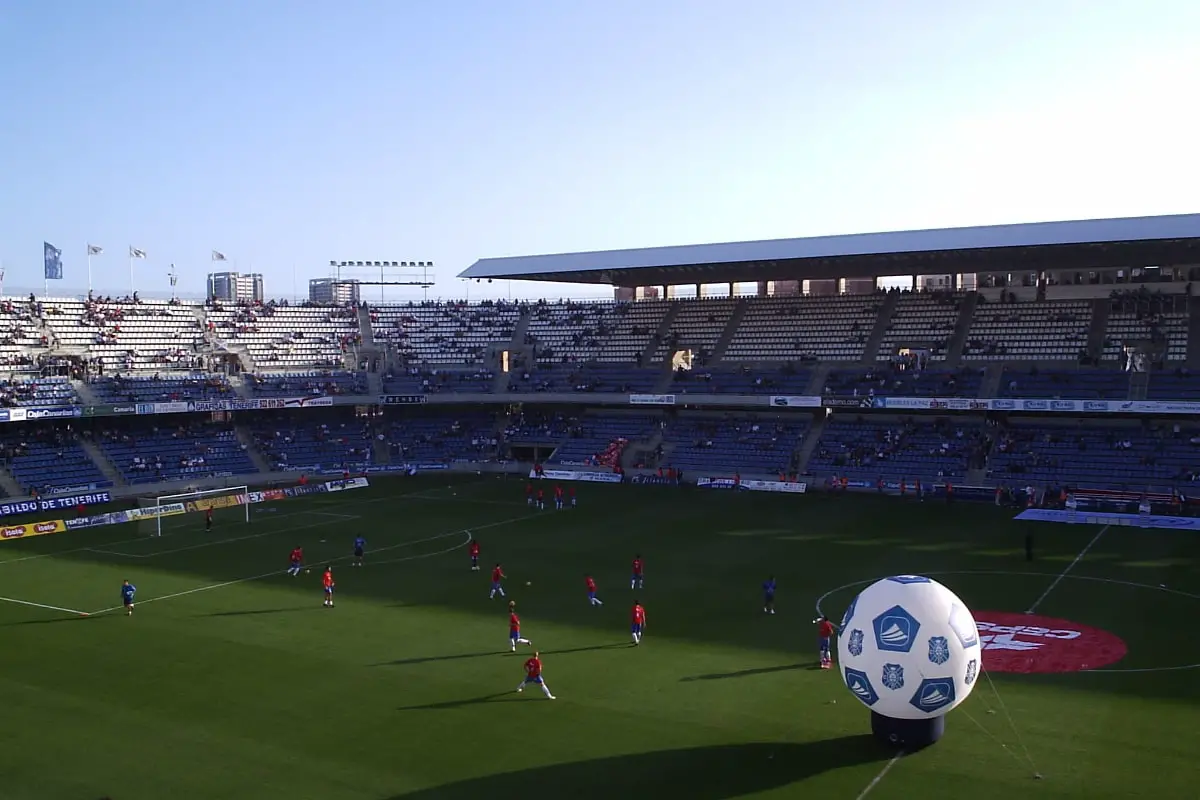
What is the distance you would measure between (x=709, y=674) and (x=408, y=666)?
696 centimetres

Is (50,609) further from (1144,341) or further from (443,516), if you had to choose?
(1144,341)

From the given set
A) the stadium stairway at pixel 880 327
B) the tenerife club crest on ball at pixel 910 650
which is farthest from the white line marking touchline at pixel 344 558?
the stadium stairway at pixel 880 327

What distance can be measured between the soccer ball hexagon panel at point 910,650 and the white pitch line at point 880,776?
89 centimetres

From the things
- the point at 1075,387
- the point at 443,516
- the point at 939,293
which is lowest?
the point at 443,516

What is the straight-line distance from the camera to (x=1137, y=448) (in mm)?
49562

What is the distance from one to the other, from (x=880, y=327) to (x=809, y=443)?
10464 mm

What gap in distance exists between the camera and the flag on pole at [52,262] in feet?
225

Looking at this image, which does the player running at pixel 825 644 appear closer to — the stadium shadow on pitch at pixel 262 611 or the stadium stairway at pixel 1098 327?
the stadium shadow on pitch at pixel 262 611

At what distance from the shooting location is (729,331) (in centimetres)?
6838

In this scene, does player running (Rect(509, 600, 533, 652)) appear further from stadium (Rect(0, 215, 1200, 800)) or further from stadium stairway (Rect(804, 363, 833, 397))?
stadium stairway (Rect(804, 363, 833, 397))

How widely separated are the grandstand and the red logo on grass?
2489cm

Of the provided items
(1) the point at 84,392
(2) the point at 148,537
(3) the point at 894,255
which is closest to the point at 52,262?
(1) the point at 84,392

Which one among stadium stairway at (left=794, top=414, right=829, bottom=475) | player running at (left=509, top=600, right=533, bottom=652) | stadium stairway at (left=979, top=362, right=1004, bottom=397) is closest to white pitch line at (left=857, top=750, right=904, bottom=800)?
player running at (left=509, top=600, right=533, bottom=652)

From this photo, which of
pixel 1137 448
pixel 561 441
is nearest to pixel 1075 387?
pixel 1137 448
